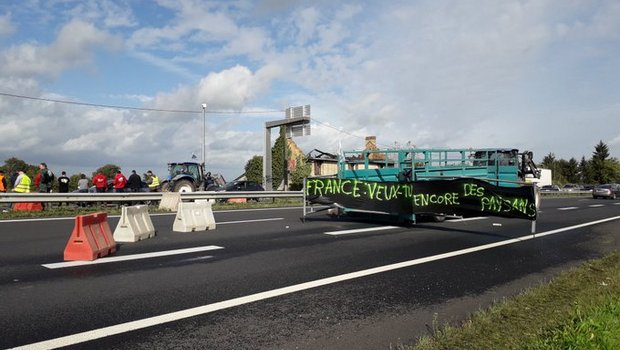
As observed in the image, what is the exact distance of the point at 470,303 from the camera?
5.83 metres

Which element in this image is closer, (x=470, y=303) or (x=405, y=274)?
(x=470, y=303)

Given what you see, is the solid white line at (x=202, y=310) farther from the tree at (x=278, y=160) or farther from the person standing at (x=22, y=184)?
the tree at (x=278, y=160)

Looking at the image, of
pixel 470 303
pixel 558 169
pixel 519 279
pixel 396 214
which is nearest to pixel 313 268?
pixel 470 303

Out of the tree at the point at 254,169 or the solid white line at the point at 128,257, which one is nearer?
the solid white line at the point at 128,257

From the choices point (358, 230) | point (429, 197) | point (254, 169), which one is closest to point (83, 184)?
point (358, 230)

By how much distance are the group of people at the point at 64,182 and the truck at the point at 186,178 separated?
36.7 inches

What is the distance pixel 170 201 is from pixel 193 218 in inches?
304

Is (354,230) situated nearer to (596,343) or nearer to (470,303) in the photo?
(470,303)

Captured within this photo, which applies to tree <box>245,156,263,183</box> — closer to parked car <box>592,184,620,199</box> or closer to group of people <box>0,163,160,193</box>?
group of people <box>0,163,160,193</box>

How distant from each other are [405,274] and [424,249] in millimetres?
2525

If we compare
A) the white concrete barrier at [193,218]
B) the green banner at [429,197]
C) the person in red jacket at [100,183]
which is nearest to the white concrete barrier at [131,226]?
the white concrete barrier at [193,218]

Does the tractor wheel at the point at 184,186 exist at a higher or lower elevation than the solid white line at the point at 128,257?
higher

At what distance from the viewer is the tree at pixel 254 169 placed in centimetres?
5484

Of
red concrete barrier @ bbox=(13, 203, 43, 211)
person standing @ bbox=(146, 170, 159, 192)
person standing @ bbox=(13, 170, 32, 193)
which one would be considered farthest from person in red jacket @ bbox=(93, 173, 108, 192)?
red concrete barrier @ bbox=(13, 203, 43, 211)
